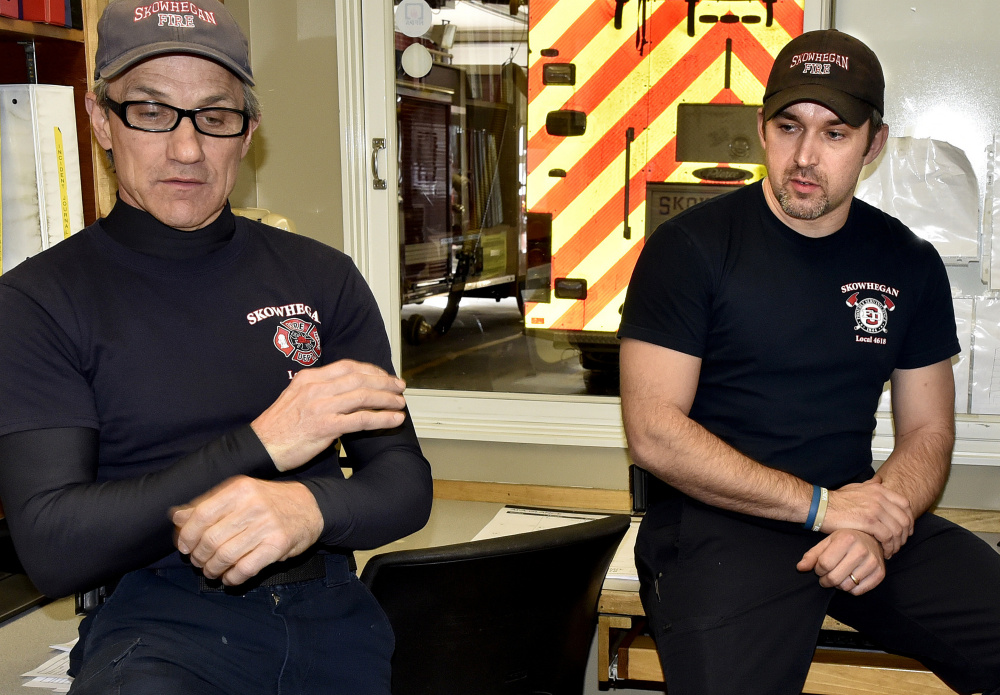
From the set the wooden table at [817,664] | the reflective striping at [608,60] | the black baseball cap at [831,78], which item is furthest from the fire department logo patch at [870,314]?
the reflective striping at [608,60]

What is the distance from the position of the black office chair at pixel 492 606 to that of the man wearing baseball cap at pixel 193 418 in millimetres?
67

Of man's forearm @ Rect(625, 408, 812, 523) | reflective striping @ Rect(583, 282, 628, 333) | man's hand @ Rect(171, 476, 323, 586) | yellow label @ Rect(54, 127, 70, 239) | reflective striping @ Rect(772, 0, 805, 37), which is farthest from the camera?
reflective striping @ Rect(583, 282, 628, 333)

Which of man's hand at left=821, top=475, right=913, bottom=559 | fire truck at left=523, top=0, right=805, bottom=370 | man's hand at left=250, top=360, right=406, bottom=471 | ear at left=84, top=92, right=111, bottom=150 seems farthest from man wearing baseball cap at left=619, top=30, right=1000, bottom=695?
fire truck at left=523, top=0, right=805, bottom=370

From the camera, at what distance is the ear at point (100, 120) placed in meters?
1.40

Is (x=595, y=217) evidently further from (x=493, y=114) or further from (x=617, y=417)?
(x=617, y=417)

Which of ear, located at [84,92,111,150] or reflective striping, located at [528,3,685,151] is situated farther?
reflective striping, located at [528,3,685,151]

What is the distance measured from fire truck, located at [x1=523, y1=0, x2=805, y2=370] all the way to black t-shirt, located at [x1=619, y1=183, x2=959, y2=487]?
1183 millimetres

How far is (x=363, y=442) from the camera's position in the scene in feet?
4.65

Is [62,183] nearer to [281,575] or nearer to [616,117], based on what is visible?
[281,575]

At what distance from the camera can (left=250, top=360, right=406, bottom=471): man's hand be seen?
1192mm

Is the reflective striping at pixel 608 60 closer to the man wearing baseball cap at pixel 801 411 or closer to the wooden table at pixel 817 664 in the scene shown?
the man wearing baseball cap at pixel 801 411

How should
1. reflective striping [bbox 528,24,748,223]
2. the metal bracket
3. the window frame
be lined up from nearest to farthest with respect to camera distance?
the metal bracket, reflective striping [bbox 528,24,748,223], the window frame

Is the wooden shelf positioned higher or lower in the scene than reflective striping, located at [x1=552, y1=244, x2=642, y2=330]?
higher

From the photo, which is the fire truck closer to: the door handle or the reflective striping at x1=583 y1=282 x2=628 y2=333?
the reflective striping at x1=583 y1=282 x2=628 y2=333
